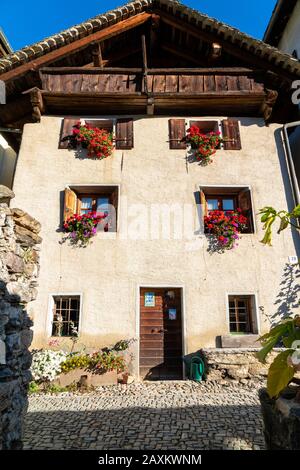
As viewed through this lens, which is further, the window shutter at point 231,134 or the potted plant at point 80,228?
the window shutter at point 231,134

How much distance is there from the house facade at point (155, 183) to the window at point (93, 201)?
0.13ft

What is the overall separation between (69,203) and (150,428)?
5895 millimetres

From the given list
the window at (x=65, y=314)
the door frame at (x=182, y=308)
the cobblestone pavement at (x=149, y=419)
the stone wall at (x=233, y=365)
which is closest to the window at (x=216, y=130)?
the door frame at (x=182, y=308)

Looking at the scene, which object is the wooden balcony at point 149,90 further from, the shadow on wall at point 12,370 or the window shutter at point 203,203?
the shadow on wall at point 12,370

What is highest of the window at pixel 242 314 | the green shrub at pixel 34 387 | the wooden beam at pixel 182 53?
the wooden beam at pixel 182 53

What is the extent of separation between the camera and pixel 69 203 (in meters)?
8.10

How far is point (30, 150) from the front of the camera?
8609mm

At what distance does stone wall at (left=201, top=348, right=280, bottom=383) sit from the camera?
21.8 feet

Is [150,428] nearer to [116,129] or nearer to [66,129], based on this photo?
[116,129]

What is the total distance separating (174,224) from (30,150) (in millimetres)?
4946

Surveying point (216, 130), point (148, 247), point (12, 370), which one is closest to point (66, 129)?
point (148, 247)

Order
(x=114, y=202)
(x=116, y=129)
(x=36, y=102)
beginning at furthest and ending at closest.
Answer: (x=116, y=129) → (x=36, y=102) → (x=114, y=202)

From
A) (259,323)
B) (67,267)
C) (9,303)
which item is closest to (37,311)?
(67,267)

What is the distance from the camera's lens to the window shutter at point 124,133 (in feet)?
28.7
